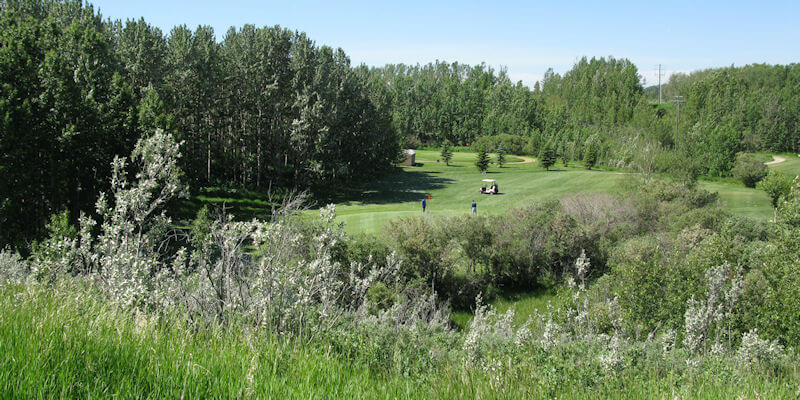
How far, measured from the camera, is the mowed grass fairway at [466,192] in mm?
39122

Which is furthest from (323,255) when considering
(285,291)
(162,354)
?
(162,354)

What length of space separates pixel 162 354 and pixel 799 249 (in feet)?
66.6

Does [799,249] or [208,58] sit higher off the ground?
[208,58]

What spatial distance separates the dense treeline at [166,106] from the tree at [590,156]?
29.3 meters

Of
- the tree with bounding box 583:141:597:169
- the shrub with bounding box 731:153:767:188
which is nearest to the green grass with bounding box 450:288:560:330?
the shrub with bounding box 731:153:767:188

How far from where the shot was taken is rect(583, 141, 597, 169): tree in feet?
243

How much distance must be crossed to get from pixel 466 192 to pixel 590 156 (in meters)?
32.0

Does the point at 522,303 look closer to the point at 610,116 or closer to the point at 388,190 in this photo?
the point at 388,190

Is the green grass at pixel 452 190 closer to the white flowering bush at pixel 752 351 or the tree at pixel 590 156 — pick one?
the tree at pixel 590 156

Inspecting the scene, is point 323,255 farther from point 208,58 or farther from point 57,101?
point 208,58

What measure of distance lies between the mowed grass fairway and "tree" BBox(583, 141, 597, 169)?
828 cm

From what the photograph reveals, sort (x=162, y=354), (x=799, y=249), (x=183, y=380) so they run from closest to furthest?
1. (x=183, y=380)
2. (x=162, y=354)
3. (x=799, y=249)

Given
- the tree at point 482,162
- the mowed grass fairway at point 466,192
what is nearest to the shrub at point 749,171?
the mowed grass fairway at point 466,192

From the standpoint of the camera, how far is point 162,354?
361 centimetres
